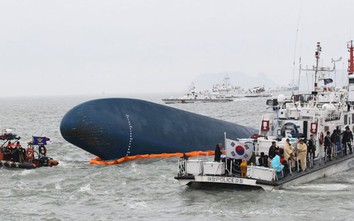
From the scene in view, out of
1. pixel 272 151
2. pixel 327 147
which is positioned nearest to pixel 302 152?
pixel 272 151

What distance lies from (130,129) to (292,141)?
11982 mm

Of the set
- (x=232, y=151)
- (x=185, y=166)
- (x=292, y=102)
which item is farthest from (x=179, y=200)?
(x=292, y=102)

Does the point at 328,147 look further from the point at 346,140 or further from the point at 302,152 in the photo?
the point at 302,152

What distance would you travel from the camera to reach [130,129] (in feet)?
111

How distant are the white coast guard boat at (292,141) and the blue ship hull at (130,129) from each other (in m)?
8.11

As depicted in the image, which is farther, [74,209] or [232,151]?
[232,151]

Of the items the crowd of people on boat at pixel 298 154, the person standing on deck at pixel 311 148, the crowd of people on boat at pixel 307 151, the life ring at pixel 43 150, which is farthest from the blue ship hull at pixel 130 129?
the person standing on deck at pixel 311 148

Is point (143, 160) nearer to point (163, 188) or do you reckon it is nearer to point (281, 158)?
point (163, 188)

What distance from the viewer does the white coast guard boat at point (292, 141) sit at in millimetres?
22469

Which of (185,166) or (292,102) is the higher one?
(292,102)

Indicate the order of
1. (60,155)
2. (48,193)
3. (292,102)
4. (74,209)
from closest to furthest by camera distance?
1. (74,209)
2. (48,193)
3. (292,102)
4. (60,155)

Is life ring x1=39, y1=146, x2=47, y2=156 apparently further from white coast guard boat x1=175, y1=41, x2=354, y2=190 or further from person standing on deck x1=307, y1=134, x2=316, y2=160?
person standing on deck x1=307, y1=134, x2=316, y2=160

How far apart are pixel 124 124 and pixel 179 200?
12081 mm

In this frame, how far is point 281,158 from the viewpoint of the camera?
24.3 metres
